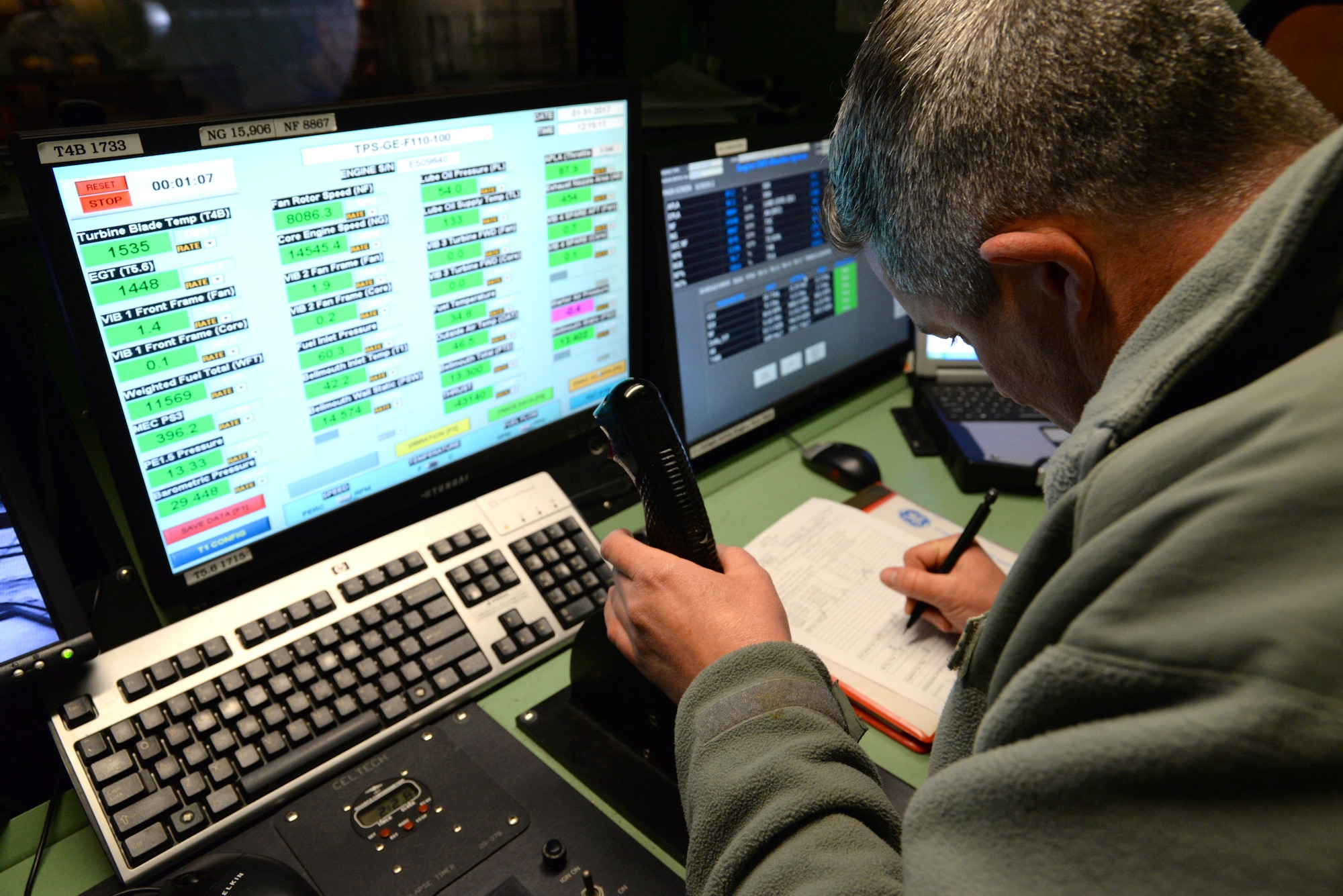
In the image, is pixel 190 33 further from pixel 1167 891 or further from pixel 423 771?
pixel 1167 891

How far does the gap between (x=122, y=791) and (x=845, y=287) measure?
1.11 meters

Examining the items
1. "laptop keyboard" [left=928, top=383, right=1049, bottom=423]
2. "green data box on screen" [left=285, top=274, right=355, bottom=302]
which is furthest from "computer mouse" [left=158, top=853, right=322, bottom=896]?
"laptop keyboard" [left=928, top=383, right=1049, bottom=423]

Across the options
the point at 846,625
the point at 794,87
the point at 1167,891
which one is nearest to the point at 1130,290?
the point at 1167,891

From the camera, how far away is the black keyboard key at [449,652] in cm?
78

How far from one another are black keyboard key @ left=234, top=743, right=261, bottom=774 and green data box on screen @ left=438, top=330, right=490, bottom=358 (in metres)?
0.42

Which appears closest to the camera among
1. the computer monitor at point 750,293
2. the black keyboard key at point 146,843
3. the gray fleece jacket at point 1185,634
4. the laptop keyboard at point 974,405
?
the gray fleece jacket at point 1185,634

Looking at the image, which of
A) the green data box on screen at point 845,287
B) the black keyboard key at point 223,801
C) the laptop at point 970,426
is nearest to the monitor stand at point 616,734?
the black keyboard key at point 223,801

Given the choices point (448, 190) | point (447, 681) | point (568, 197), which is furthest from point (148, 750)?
point (568, 197)

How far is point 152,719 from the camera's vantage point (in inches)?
26.0

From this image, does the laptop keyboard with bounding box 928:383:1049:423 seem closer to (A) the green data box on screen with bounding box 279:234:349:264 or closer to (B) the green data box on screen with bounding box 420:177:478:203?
(B) the green data box on screen with bounding box 420:177:478:203

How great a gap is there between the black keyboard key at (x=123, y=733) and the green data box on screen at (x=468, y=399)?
414 mm

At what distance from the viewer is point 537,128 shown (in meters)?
0.89

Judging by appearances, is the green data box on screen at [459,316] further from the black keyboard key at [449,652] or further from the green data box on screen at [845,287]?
the green data box on screen at [845,287]

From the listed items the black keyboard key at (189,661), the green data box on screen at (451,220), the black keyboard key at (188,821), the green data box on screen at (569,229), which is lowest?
the black keyboard key at (188,821)
